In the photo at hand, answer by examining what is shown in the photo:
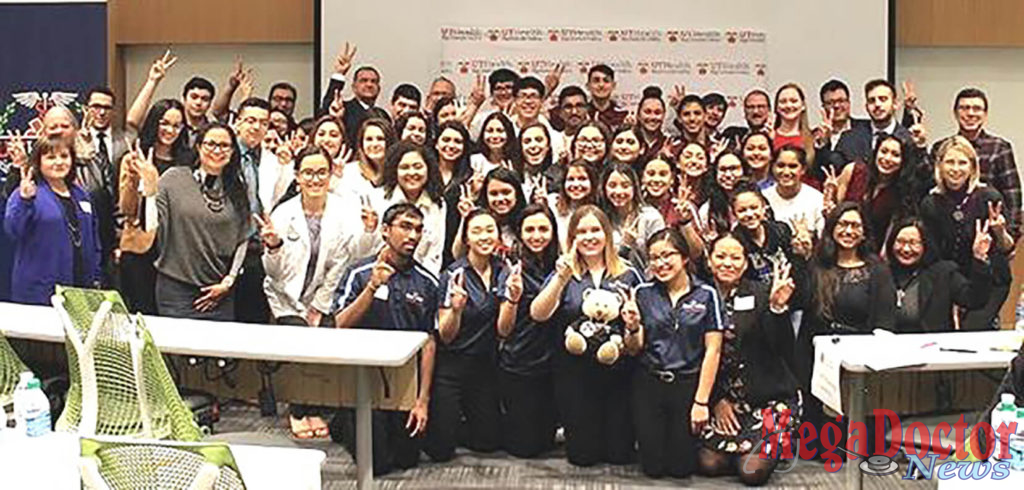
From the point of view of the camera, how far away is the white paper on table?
405 centimetres

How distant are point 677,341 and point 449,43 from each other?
3.52m

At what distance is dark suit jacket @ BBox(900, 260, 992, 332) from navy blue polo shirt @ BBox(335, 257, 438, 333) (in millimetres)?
1879

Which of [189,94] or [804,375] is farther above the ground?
[189,94]

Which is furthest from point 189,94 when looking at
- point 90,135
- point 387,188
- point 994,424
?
point 994,424

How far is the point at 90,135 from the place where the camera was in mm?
6262

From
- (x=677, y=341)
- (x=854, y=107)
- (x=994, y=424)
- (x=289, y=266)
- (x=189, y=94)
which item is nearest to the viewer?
(x=994, y=424)

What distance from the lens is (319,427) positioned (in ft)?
17.9

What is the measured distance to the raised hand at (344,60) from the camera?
755cm

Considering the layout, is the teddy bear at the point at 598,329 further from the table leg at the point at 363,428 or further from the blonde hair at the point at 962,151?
the blonde hair at the point at 962,151

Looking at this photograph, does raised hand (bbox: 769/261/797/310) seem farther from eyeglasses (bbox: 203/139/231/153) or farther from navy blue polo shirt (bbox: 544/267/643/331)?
eyeglasses (bbox: 203/139/231/153)

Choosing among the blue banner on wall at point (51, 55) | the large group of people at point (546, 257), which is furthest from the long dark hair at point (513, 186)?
the blue banner on wall at point (51, 55)

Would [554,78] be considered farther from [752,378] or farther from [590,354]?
[752,378]

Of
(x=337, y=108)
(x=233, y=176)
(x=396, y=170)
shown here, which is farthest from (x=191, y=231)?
(x=337, y=108)

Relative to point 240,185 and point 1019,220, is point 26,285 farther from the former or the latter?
point 1019,220
